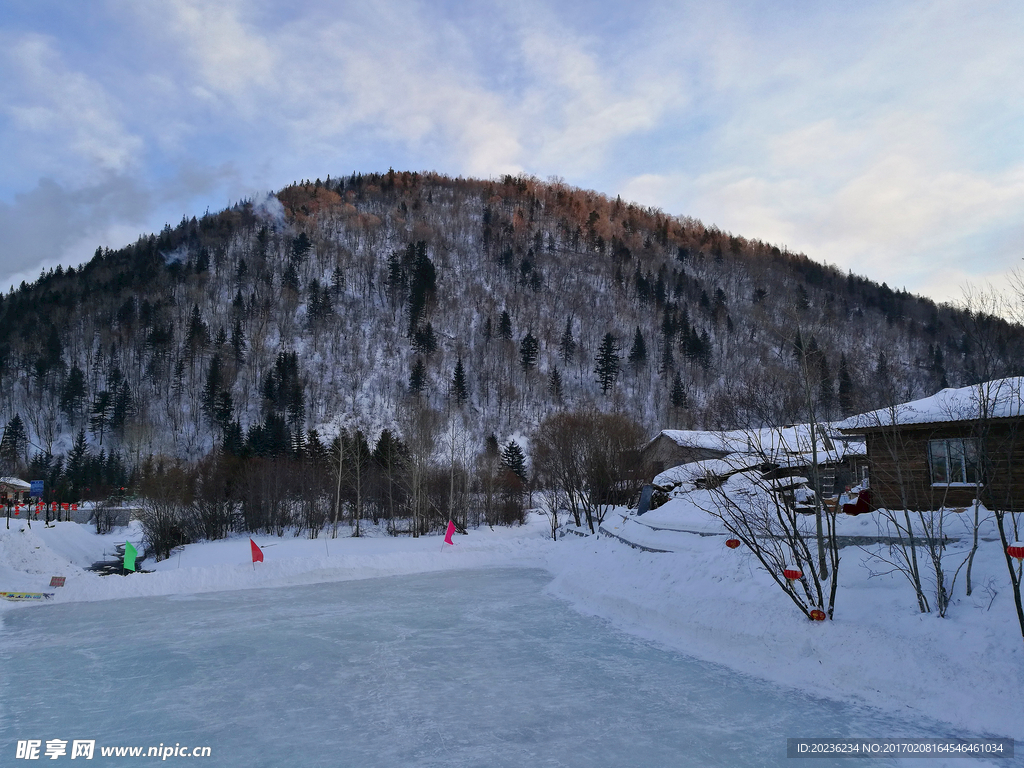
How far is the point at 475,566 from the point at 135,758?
22.2 m

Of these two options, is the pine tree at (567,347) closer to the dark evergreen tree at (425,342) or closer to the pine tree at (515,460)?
the dark evergreen tree at (425,342)

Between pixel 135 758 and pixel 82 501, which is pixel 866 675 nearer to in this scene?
pixel 135 758

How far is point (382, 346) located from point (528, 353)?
79.2 ft

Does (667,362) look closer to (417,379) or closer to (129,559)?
(417,379)

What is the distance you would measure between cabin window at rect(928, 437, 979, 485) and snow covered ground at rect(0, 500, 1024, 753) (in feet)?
11.4

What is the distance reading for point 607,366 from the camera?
97.5m

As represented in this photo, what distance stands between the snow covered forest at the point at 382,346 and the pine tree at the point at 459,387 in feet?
1.09

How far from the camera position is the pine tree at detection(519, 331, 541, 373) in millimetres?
97688

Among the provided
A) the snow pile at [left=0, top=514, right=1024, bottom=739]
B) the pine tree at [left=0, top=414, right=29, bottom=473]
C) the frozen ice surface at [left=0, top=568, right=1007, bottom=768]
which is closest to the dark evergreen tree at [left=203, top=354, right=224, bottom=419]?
the pine tree at [left=0, top=414, right=29, bottom=473]

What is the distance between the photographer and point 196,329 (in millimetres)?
96125

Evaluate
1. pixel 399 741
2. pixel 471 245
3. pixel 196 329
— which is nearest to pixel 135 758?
pixel 399 741

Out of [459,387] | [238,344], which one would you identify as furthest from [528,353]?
[238,344]

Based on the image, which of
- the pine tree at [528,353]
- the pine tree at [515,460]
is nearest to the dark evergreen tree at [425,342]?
the pine tree at [528,353]

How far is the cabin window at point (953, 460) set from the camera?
1476 centimetres
